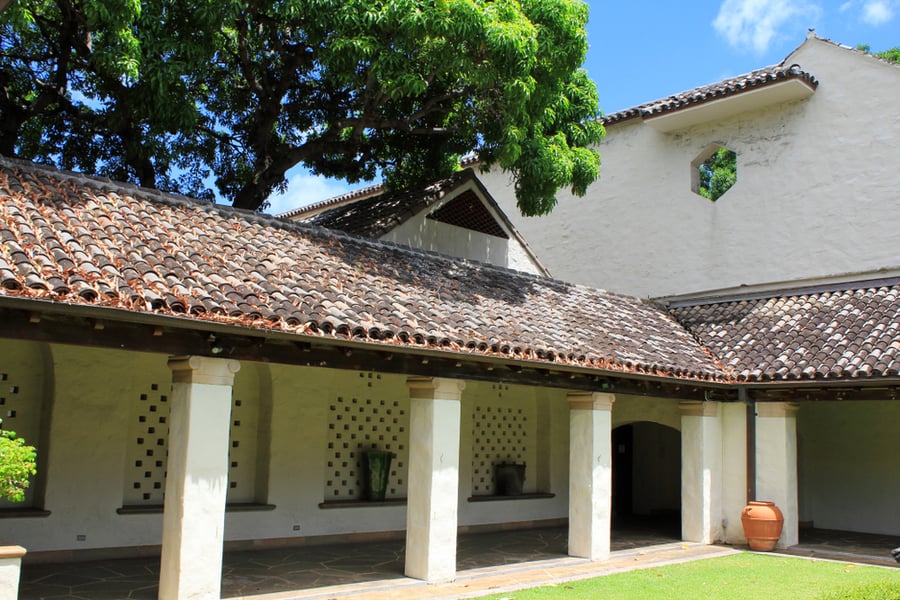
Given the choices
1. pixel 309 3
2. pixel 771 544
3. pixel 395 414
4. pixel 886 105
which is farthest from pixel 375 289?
pixel 886 105

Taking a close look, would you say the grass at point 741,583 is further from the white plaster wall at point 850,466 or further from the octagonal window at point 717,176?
the octagonal window at point 717,176

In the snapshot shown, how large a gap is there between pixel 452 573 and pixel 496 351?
2.76 meters

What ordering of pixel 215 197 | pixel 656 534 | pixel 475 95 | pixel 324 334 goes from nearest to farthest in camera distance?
pixel 324 334, pixel 475 95, pixel 656 534, pixel 215 197

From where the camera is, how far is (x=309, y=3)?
1346cm

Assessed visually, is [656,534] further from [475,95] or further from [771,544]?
[475,95]

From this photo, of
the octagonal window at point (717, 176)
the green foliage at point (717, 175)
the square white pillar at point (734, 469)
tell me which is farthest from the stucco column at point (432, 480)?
the green foliage at point (717, 175)

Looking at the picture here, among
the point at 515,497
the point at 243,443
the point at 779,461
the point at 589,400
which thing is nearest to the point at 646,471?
the point at 515,497

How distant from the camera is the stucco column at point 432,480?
390 inches

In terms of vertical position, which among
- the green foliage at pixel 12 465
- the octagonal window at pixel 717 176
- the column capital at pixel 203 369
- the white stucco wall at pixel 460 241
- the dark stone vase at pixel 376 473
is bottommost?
the dark stone vase at pixel 376 473

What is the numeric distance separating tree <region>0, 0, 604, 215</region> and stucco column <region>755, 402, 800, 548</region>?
5347mm

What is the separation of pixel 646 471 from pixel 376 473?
8439 millimetres

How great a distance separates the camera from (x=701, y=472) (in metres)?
14.0

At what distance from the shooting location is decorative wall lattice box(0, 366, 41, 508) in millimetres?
10672

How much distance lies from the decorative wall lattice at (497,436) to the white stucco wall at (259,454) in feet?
0.46
